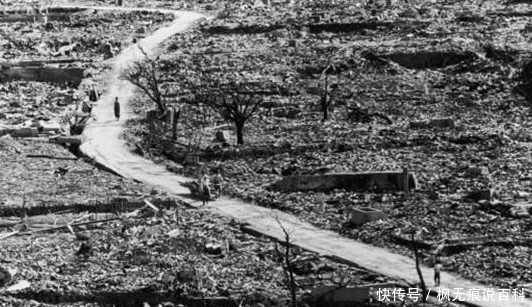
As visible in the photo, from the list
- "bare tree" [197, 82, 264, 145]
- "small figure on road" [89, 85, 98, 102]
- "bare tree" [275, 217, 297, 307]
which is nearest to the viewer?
"bare tree" [275, 217, 297, 307]

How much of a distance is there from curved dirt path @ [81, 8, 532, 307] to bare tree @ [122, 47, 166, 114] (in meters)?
0.93

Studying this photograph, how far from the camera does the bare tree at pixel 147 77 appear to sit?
31503 millimetres

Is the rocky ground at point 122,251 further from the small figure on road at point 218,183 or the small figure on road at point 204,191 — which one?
the small figure on road at point 218,183

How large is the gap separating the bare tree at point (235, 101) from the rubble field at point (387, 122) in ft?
0.95

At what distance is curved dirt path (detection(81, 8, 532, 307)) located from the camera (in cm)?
1755

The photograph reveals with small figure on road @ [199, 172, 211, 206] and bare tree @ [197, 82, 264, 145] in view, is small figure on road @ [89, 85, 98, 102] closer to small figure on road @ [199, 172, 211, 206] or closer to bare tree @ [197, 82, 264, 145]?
bare tree @ [197, 82, 264, 145]

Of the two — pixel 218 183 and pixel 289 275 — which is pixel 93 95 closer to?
pixel 218 183

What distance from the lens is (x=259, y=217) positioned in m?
21.2

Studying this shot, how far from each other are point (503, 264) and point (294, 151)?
9.41 meters

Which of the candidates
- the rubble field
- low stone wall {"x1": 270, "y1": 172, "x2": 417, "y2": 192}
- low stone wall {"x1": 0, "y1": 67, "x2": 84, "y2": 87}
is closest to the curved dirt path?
the rubble field

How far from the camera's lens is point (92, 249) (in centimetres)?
1903

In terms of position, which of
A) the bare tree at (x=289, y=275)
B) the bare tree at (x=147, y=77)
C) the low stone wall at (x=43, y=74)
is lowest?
the low stone wall at (x=43, y=74)

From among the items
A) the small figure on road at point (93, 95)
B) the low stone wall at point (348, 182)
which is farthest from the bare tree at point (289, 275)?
the small figure on road at point (93, 95)

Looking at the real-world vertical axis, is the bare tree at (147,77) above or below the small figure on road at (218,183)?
below
